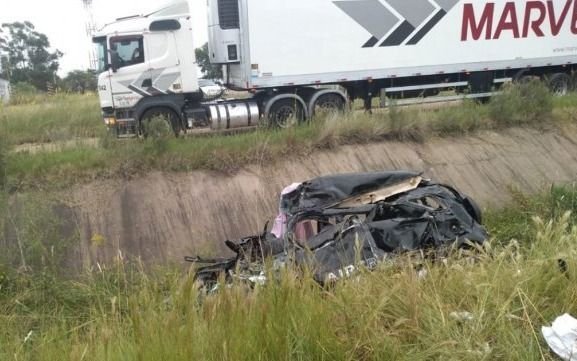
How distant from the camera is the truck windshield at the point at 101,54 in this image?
12.3m

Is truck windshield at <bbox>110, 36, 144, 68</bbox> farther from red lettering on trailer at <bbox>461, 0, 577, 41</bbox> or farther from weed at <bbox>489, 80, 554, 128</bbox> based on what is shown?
red lettering on trailer at <bbox>461, 0, 577, 41</bbox>

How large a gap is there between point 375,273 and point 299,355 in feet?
3.42

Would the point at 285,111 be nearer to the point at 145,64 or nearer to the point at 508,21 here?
the point at 145,64

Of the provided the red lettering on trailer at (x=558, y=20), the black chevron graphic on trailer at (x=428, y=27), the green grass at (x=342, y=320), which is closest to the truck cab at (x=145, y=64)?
the black chevron graphic on trailer at (x=428, y=27)

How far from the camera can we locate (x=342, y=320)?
3002 millimetres

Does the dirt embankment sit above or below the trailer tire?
below

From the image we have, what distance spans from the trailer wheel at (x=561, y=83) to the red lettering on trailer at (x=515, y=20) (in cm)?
132

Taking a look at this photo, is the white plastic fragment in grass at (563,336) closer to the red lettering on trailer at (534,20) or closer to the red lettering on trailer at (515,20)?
the red lettering on trailer at (515,20)

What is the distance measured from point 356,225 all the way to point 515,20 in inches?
486

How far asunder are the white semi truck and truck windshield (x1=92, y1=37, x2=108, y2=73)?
0.15 feet

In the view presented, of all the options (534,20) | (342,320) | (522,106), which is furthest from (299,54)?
(342,320)

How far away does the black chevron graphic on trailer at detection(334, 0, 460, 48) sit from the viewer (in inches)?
525

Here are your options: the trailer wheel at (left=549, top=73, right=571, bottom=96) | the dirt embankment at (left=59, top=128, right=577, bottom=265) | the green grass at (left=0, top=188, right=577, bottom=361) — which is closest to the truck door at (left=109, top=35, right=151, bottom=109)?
the dirt embankment at (left=59, top=128, right=577, bottom=265)

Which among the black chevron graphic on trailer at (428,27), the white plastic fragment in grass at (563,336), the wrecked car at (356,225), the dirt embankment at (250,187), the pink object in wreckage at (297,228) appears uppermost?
the black chevron graphic on trailer at (428,27)
